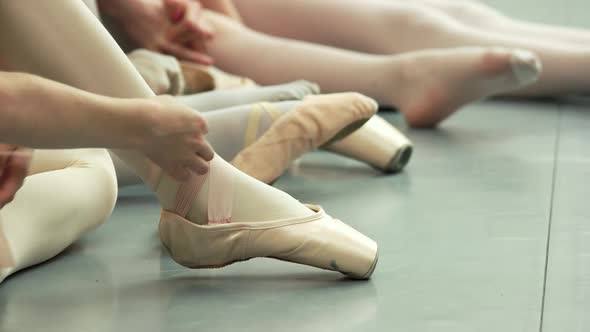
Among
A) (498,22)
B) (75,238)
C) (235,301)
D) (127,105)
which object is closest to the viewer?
(127,105)

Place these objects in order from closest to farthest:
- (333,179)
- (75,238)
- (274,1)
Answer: (75,238), (333,179), (274,1)

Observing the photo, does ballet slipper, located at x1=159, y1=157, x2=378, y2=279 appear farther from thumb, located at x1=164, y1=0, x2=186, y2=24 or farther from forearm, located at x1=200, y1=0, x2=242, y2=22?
forearm, located at x1=200, y1=0, x2=242, y2=22

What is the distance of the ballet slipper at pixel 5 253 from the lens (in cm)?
84

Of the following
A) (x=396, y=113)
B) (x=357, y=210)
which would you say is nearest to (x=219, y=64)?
(x=396, y=113)

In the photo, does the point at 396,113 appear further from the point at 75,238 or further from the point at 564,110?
the point at 75,238

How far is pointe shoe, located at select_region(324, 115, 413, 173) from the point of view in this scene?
1.43 meters

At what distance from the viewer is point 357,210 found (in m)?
1.22

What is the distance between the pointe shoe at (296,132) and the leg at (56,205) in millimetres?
200

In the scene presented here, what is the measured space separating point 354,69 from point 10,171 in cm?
105

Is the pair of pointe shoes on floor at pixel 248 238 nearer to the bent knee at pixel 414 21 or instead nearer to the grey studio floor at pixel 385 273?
the grey studio floor at pixel 385 273

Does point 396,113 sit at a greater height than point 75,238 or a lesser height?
lesser

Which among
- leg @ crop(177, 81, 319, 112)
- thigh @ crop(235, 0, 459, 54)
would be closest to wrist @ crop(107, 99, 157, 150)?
leg @ crop(177, 81, 319, 112)

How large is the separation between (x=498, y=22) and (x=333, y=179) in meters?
0.87

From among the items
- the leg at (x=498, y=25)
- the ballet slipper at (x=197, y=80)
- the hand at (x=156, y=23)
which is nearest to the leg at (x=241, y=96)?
the ballet slipper at (x=197, y=80)
